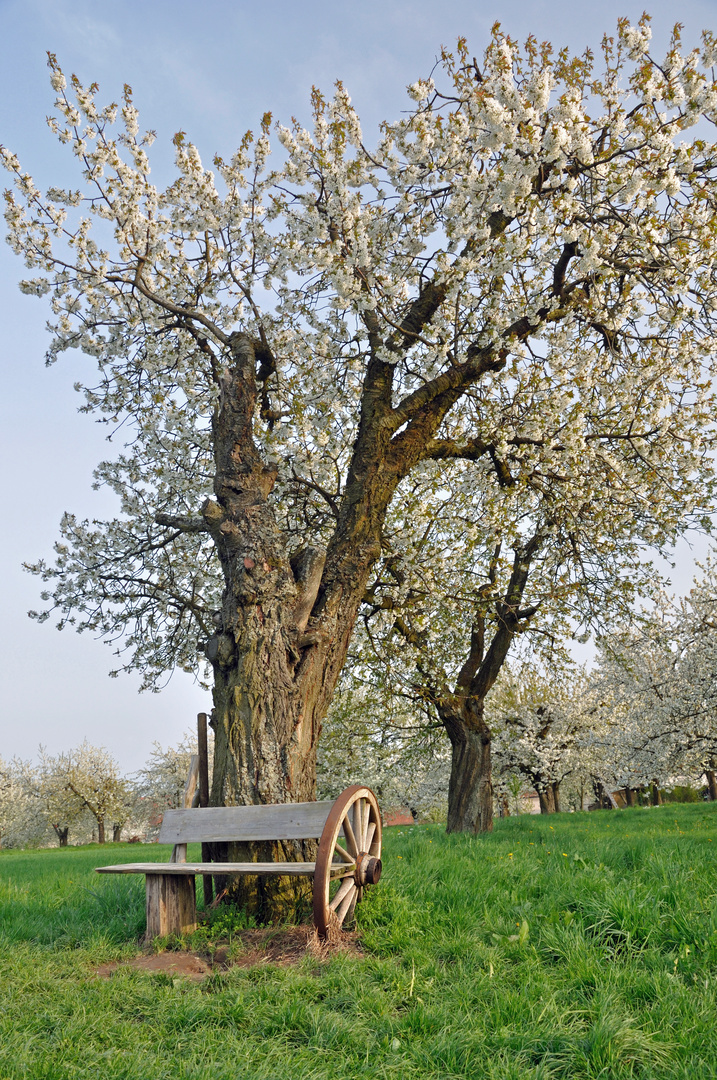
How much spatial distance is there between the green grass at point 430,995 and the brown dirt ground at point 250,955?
124mm

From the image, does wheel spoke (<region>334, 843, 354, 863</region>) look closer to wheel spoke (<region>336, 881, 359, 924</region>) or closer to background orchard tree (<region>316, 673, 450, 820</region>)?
wheel spoke (<region>336, 881, 359, 924</region>)

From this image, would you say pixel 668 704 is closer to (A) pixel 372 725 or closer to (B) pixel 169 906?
(A) pixel 372 725

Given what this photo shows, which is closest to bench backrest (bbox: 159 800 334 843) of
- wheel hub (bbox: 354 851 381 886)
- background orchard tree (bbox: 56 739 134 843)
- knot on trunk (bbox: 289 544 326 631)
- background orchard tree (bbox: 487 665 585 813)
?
wheel hub (bbox: 354 851 381 886)

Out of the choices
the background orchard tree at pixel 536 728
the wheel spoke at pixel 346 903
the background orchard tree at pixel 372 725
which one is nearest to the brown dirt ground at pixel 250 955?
the wheel spoke at pixel 346 903

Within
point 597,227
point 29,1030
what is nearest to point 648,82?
point 597,227

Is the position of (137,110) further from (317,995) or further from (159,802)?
(159,802)

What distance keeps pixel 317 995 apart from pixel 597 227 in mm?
7393

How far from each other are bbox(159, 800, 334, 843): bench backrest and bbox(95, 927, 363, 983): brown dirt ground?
0.66 m

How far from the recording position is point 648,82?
266 inches

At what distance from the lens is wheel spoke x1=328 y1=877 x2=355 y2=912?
15.4 feet

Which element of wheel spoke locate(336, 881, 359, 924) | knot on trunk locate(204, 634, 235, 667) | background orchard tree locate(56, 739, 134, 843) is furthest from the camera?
background orchard tree locate(56, 739, 134, 843)

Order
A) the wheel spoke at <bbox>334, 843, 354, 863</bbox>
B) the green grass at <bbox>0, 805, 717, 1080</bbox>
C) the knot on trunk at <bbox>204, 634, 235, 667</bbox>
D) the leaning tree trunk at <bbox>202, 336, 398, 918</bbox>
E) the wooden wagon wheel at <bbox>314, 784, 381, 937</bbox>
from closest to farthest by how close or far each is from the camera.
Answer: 1. the green grass at <bbox>0, 805, 717, 1080</bbox>
2. the wooden wagon wheel at <bbox>314, 784, 381, 937</bbox>
3. the wheel spoke at <bbox>334, 843, 354, 863</bbox>
4. the leaning tree trunk at <bbox>202, 336, 398, 918</bbox>
5. the knot on trunk at <bbox>204, 634, 235, 667</bbox>

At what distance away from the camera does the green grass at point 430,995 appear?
323 cm

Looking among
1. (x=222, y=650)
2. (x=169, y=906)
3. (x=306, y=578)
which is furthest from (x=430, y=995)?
(x=306, y=578)
